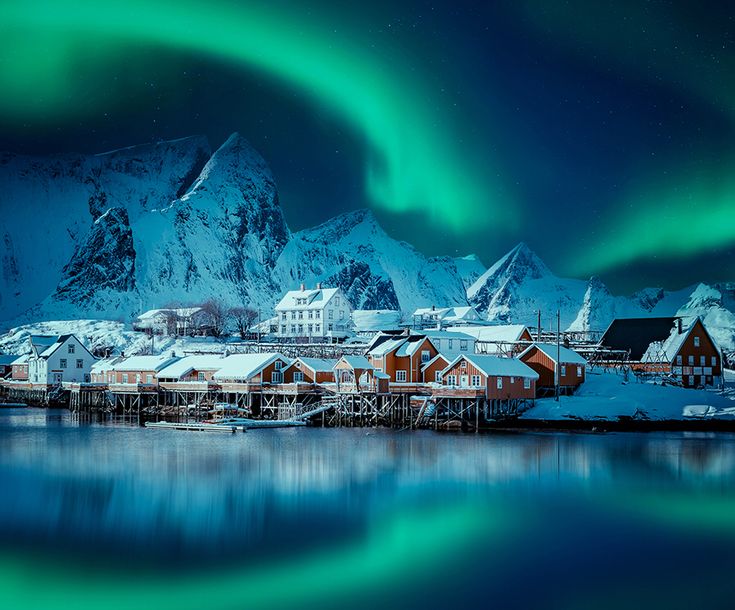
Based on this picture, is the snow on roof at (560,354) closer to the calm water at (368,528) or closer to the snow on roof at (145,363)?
the calm water at (368,528)

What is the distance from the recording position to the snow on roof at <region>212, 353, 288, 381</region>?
217 ft

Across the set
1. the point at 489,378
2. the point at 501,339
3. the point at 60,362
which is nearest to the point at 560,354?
the point at 489,378

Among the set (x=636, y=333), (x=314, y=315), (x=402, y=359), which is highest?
(x=314, y=315)

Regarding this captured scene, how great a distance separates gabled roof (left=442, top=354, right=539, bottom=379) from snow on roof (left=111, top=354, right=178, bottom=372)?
1290 inches

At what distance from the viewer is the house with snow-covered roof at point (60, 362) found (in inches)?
3713

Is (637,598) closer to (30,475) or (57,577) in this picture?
(57,577)

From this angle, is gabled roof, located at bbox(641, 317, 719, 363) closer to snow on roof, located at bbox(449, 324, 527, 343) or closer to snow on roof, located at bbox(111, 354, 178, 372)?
snow on roof, located at bbox(449, 324, 527, 343)

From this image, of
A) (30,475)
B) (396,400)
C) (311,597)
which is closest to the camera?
(311,597)

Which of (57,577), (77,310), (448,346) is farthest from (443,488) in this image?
(77,310)

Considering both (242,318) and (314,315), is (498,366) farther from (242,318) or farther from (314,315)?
(242,318)

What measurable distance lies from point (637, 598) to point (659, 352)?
176 feet

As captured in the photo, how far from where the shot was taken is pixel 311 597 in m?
18.3

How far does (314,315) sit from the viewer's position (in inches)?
4715

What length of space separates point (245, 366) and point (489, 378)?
2252 cm
